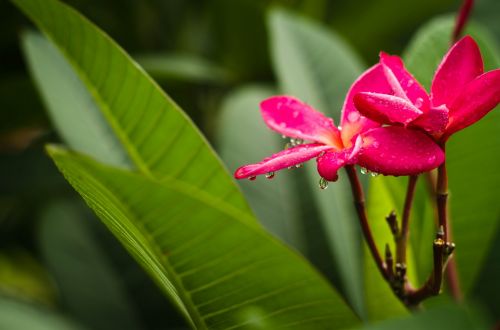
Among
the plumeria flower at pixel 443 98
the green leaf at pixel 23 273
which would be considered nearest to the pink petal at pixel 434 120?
the plumeria flower at pixel 443 98

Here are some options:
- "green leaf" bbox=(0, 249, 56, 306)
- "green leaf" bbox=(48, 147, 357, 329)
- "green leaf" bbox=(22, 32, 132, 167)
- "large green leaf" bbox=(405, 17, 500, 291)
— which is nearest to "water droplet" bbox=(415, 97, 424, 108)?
"green leaf" bbox=(48, 147, 357, 329)

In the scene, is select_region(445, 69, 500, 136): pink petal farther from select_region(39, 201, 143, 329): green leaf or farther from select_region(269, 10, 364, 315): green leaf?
select_region(39, 201, 143, 329): green leaf

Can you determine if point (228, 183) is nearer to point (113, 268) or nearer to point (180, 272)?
point (180, 272)

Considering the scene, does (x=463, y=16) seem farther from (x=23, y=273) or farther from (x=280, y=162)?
(x=23, y=273)

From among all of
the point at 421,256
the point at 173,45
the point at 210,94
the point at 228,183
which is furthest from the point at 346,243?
the point at 173,45

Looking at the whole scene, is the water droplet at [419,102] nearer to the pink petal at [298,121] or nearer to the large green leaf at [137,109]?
the pink petal at [298,121]
